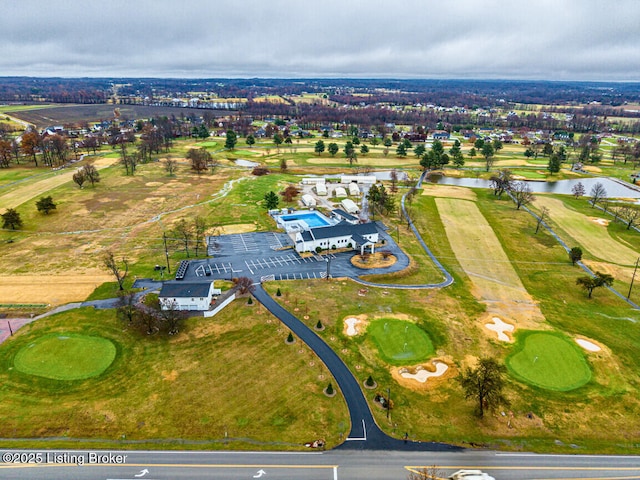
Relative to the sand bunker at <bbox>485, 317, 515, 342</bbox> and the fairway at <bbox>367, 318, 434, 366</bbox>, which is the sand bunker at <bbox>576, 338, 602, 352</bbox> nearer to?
the sand bunker at <bbox>485, 317, 515, 342</bbox>

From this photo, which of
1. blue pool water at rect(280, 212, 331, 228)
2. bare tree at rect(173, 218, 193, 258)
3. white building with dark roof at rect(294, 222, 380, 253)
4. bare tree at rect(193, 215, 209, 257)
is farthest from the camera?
blue pool water at rect(280, 212, 331, 228)

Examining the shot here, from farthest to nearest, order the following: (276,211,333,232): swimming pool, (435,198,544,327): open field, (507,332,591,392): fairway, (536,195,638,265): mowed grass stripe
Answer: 1. (276,211,333,232): swimming pool
2. (536,195,638,265): mowed grass stripe
3. (435,198,544,327): open field
4. (507,332,591,392): fairway

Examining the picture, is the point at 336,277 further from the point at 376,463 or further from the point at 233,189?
the point at 233,189

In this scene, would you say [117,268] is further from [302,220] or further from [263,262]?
[302,220]

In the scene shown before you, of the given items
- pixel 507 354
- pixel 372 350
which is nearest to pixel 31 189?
pixel 372 350

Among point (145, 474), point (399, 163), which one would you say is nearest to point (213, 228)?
point (145, 474)

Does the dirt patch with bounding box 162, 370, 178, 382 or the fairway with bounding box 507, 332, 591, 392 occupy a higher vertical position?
the dirt patch with bounding box 162, 370, 178, 382

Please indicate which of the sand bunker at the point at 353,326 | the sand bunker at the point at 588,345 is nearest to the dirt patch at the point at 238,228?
the sand bunker at the point at 353,326

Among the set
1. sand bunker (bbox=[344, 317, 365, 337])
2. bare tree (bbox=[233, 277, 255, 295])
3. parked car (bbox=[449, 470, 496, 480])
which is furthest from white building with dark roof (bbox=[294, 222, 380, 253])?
parked car (bbox=[449, 470, 496, 480])
